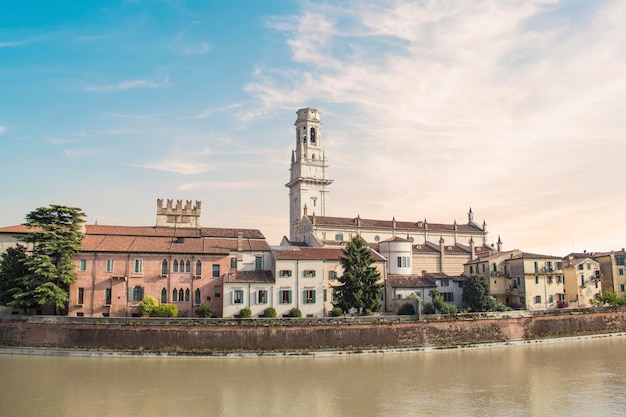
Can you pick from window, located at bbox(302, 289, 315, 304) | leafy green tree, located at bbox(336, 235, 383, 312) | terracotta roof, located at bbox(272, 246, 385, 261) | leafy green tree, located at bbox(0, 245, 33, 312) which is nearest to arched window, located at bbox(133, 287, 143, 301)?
leafy green tree, located at bbox(0, 245, 33, 312)

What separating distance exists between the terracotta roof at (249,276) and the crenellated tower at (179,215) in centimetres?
1694

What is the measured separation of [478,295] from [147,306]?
31283 millimetres

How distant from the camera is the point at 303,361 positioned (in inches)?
1553

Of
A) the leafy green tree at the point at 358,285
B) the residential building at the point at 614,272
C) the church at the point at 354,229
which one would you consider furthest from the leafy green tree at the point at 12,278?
the residential building at the point at 614,272

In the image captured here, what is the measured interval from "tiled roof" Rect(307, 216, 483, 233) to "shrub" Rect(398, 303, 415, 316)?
24859 mm

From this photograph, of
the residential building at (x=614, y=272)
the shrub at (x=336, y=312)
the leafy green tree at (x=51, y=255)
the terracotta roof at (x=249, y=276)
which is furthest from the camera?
the residential building at (x=614, y=272)

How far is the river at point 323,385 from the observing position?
26.9m

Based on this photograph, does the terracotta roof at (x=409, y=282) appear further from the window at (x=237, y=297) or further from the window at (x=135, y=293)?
the window at (x=135, y=293)

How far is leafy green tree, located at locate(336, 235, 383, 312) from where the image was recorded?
48156mm

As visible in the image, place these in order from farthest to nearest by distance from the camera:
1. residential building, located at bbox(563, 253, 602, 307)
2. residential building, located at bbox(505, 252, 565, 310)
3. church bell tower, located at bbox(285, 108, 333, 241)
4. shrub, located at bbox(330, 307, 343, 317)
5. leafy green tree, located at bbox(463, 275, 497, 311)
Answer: church bell tower, located at bbox(285, 108, 333, 241) < residential building, located at bbox(563, 253, 602, 307) < residential building, located at bbox(505, 252, 565, 310) < leafy green tree, located at bbox(463, 275, 497, 311) < shrub, located at bbox(330, 307, 343, 317)

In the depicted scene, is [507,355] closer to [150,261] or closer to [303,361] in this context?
[303,361]

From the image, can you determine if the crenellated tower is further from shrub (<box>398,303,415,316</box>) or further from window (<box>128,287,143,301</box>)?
shrub (<box>398,303,415,316</box>)

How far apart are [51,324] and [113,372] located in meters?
10.8

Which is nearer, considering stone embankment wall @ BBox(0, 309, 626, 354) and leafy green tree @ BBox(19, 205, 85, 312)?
stone embankment wall @ BBox(0, 309, 626, 354)
